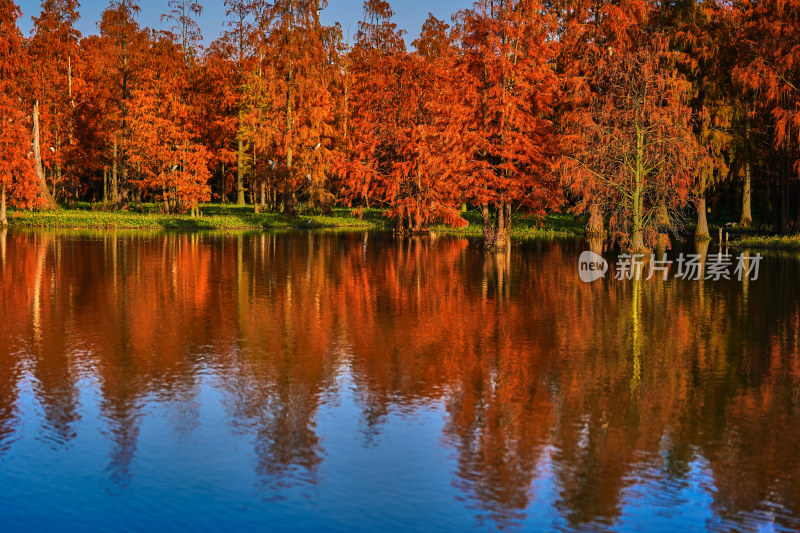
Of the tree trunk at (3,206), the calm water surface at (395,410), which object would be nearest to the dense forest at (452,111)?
the tree trunk at (3,206)

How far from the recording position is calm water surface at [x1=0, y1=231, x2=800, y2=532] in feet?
26.8

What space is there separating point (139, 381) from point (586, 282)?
17.5 metres

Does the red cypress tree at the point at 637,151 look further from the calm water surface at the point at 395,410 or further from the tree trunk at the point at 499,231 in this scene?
the calm water surface at the point at 395,410

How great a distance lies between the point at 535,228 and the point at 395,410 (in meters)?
46.2

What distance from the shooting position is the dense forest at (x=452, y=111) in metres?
40.1

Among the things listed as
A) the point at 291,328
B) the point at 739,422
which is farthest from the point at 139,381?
the point at 739,422

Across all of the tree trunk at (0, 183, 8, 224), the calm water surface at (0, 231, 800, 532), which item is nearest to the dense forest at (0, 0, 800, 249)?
the tree trunk at (0, 183, 8, 224)

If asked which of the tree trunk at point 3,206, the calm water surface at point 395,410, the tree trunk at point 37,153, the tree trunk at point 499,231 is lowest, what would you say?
the calm water surface at point 395,410

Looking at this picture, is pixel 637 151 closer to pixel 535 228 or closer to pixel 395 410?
pixel 535 228

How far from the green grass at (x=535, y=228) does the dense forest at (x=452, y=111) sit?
1.90 meters

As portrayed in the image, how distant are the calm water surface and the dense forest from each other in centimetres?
1726

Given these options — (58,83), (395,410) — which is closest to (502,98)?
(395,410)

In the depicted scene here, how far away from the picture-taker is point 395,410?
38.0ft

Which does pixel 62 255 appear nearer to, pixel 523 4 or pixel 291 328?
pixel 291 328
